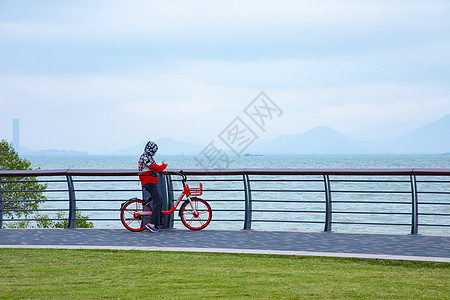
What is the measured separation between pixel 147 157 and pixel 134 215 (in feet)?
3.90

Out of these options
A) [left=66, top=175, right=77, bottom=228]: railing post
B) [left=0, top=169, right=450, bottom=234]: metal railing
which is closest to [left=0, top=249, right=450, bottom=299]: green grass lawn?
[left=0, top=169, right=450, bottom=234]: metal railing

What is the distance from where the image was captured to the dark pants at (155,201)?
11.1 m

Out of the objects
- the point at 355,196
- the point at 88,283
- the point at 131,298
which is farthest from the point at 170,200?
the point at 355,196

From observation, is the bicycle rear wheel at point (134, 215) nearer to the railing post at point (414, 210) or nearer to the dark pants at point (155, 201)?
the dark pants at point (155, 201)

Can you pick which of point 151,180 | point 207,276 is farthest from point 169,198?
point 207,276

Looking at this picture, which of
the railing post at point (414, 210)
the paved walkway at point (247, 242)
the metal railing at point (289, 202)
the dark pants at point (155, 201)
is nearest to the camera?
the paved walkway at point (247, 242)

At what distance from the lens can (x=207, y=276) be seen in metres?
6.80

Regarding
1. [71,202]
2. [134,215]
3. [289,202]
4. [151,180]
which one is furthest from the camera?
[289,202]

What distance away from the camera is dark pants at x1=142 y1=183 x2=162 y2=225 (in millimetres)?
11062

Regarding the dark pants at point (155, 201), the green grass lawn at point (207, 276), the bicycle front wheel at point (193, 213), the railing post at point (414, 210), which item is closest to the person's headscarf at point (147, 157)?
the dark pants at point (155, 201)

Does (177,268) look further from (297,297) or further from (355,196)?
(355,196)

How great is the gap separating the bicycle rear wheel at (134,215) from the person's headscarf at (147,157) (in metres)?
0.73

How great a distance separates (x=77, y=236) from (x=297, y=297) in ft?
19.4

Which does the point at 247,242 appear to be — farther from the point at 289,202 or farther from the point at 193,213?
the point at 289,202
